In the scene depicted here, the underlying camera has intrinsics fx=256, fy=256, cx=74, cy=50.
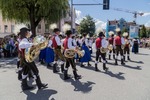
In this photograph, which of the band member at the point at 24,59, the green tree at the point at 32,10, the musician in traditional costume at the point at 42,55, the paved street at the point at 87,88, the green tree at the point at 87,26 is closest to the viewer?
the paved street at the point at 87,88

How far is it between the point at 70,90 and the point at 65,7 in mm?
19451

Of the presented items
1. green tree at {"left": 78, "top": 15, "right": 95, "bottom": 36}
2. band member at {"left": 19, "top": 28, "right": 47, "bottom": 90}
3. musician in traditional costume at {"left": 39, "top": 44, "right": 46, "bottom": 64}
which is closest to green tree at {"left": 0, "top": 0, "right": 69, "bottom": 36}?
musician in traditional costume at {"left": 39, "top": 44, "right": 46, "bottom": 64}

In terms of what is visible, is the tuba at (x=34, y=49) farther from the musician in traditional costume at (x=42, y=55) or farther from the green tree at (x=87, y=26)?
the green tree at (x=87, y=26)

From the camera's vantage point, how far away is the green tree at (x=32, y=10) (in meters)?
23.0

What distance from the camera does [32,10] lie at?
928 inches

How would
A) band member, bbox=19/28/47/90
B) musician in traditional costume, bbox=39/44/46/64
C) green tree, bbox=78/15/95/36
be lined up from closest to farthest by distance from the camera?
band member, bbox=19/28/47/90 → musician in traditional costume, bbox=39/44/46/64 → green tree, bbox=78/15/95/36

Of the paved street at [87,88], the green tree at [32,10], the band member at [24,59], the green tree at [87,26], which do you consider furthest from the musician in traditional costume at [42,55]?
the green tree at [87,26]

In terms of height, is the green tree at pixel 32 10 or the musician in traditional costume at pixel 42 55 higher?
the green tree at pixel 32 10

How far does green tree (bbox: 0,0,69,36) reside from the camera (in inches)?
906

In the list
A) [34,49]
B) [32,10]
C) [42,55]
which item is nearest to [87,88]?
[34,49]

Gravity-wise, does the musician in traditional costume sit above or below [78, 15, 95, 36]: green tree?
below

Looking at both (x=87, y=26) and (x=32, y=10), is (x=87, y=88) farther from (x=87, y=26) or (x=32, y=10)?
(x=87, y=26)

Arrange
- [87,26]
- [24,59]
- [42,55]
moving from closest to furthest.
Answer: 1. [24,59]
2. [42,55]
3. [87,26]

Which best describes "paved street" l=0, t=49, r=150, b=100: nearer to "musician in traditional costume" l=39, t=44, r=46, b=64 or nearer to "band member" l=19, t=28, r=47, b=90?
"band member" l=19, t=28, r=47, b=90
